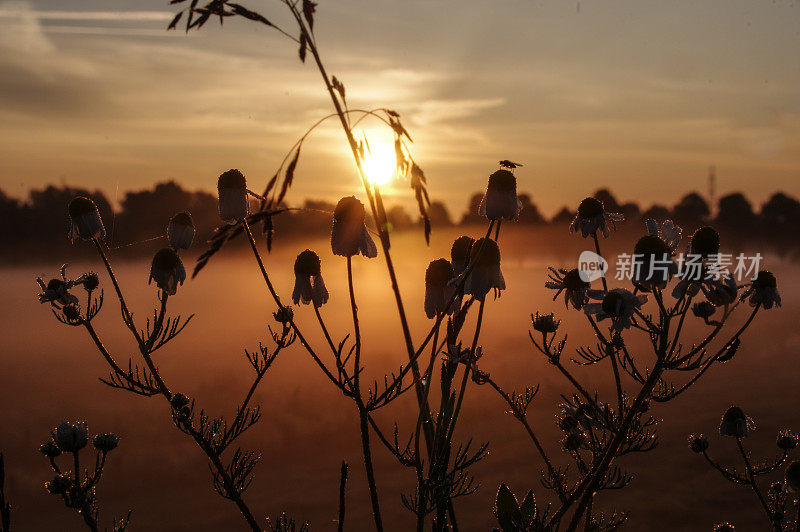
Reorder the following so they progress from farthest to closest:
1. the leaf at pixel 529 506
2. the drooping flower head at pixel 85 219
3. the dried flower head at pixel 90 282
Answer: the dried flower head at pixel 90 282, the leaf at pixel 529 506, the drooping flower head at pixel 85 219

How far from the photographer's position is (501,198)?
260 centimetres

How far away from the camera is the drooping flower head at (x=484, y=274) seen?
2436mm

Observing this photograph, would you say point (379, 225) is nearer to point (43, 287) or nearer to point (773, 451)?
point (43, 287)

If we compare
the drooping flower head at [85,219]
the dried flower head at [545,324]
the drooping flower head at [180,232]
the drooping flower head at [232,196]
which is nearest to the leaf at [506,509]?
the dried flower head at [545,324]

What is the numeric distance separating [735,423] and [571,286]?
4.46 feet

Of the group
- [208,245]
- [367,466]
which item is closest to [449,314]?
[367,466]

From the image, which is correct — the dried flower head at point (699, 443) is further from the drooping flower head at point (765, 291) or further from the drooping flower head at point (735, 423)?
the drooping flower head at point (765, 291)

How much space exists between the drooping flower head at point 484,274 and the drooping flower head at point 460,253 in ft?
0.68

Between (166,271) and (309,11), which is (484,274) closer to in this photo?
(309,11)

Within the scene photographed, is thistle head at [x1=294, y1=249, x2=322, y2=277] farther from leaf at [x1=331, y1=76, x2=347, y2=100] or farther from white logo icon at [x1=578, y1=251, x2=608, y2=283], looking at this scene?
white logo icon at [x1=578, y1=251, x2=608, y2=283]

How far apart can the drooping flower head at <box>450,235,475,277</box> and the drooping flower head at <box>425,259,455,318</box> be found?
0.16 feet

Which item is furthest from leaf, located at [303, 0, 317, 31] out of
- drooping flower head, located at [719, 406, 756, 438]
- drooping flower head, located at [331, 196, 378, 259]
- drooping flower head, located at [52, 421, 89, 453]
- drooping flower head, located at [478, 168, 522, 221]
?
drooping flower head, located at [719, 406, 756, 438]

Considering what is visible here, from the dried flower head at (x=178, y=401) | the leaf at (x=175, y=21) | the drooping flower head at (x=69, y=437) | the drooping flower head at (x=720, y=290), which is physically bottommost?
the drooping flower head at (x=69, y=437)

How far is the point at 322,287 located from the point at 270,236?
2.39 feet
